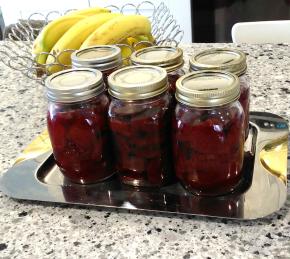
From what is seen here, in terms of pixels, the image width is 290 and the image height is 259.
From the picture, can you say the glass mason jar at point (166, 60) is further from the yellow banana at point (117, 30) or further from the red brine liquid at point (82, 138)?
the yellow banana at point (117, 30)

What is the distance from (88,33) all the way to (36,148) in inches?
12.4

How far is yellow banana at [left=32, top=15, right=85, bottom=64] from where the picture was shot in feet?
3.04

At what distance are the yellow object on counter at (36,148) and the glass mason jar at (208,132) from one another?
0.25m

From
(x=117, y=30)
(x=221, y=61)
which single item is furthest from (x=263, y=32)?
(x=221, y=61)

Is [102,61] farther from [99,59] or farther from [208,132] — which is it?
[208,132]

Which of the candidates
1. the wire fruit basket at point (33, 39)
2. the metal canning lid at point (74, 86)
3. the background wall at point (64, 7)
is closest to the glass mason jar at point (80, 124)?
the metal canning lid at point (74, 86)

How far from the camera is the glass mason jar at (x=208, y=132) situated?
1.67 ft

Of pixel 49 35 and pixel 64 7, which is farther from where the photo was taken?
pixel 64 7

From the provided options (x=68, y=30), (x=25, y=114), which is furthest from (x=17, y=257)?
(x=68, y=30)

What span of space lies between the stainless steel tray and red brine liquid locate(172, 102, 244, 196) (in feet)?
0.07

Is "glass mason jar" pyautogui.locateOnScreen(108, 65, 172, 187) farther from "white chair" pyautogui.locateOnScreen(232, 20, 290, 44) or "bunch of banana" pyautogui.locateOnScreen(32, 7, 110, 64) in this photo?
"white chair" pyautogui.locateOnScreen(232, 20, 290, 44)

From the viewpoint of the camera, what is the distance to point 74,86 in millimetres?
553

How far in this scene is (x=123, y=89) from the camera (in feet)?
1.74

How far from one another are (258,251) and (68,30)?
644 millimetres
